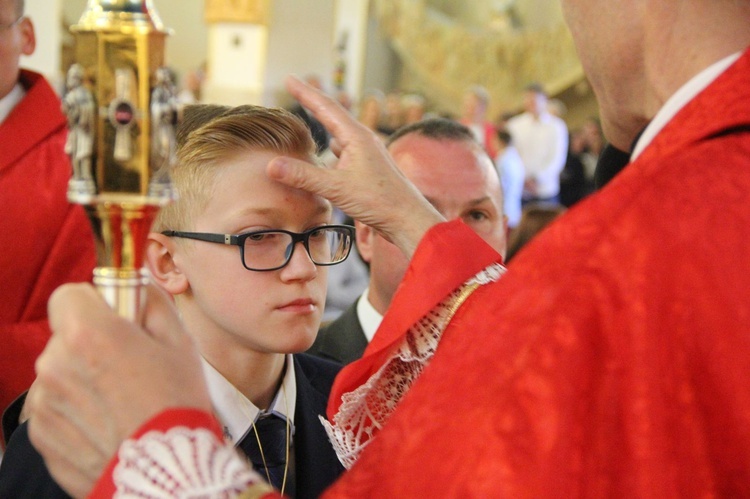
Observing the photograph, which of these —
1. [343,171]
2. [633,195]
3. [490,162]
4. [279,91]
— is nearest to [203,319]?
[343,171]

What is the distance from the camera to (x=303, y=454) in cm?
183

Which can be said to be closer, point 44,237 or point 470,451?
point 470,451

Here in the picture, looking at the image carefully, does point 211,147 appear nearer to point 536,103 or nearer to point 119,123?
point 119,123

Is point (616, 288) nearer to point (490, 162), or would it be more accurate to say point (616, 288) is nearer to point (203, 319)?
point (203, 319)

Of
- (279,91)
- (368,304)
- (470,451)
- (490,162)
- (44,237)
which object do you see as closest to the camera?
(470,451)

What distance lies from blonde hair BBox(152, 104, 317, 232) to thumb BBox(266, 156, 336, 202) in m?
0.32

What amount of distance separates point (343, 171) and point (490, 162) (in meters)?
1.30

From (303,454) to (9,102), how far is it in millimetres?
1320

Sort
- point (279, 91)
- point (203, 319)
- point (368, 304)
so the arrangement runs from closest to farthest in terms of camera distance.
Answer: point (203, 319) < point (368, 304) < point (279, 91)

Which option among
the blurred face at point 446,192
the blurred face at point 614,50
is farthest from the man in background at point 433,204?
the blurred face at point 614,50

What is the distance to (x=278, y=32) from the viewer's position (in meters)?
13.2

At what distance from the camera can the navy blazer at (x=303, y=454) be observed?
1.47 m

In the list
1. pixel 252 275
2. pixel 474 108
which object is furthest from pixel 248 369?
pixel 474 108

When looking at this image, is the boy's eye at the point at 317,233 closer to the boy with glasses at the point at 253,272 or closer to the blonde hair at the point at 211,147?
the boy with glasses at the point at 253,272
